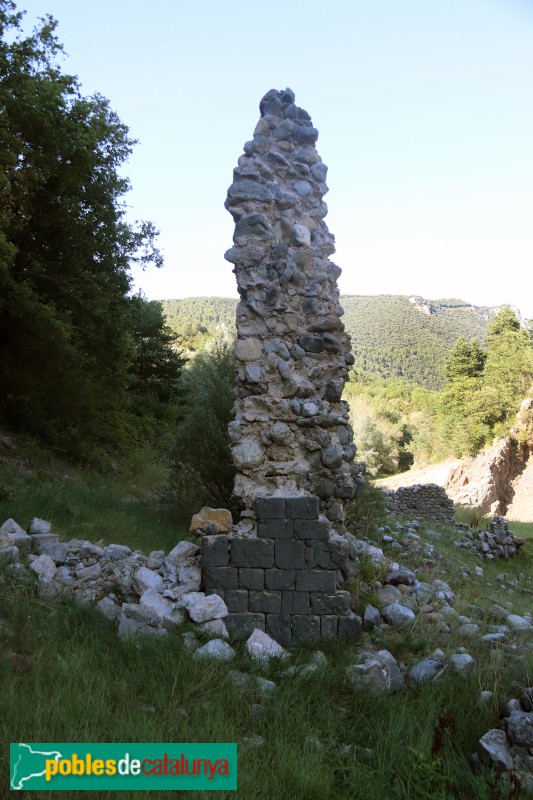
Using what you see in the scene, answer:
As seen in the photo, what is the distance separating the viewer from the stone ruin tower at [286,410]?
4.34 m

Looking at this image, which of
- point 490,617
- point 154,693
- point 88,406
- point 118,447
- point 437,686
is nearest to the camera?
point 154,693

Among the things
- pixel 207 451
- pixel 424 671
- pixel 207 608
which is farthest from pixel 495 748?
pixel 207 451

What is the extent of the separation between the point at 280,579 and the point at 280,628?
15.2 inches

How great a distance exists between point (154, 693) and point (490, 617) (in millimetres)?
3676

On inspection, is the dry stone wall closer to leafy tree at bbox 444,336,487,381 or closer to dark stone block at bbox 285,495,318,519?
dark stone block at bbox 285,495,318,519

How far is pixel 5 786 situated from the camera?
232cm

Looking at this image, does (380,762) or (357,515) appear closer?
(380,762)

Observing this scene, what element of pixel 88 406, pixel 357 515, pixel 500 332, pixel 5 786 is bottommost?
pixel 357 515

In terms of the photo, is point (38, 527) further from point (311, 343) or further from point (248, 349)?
point (311, 343)

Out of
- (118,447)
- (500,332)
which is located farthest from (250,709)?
(500,332)

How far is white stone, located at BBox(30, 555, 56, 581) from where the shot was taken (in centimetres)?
439

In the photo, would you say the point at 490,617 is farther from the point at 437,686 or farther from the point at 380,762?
the point at 380,762

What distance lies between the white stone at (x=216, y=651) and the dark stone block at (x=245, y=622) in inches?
15.5

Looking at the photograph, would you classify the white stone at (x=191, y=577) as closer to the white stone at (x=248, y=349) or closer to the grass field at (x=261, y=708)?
the grass field at (x=261, y=708)
